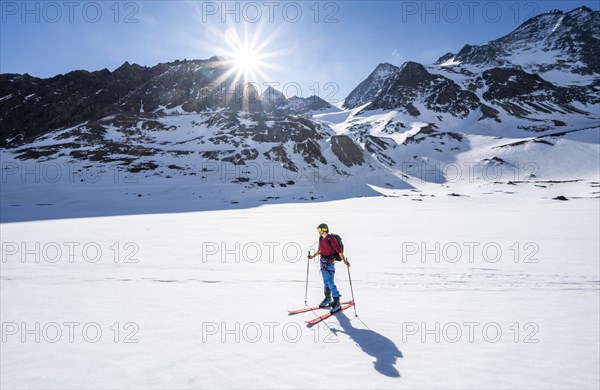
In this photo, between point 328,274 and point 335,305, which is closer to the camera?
point 335,305

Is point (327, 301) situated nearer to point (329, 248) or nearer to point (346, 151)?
point (329, 248)

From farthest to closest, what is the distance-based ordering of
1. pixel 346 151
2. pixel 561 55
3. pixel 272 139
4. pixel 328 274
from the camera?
1. pixel 561 55
2. pixel 346 151
3. pixel 272 139
4. pixel 328 274

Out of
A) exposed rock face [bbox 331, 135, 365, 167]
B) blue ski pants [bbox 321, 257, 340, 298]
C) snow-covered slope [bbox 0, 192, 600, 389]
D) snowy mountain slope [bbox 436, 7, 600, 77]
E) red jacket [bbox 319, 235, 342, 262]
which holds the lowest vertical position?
snow-covered slope [bbox 0, 192, 600, 389]

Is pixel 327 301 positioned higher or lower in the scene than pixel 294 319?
higher

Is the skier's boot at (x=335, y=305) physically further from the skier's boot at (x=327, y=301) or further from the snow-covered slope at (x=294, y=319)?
the snow-covered slope at (x=294, y=319)

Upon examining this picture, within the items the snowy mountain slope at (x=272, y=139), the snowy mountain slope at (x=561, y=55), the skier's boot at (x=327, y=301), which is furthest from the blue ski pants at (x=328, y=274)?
the snowy mountain slope at (x=561, y=55)

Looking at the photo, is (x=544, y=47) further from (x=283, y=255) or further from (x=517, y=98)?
(x=283, y=255)

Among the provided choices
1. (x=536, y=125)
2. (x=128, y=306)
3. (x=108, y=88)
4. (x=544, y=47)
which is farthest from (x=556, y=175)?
(x=544, y=47)

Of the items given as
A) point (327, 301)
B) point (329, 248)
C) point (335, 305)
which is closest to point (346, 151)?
point (329, 248)

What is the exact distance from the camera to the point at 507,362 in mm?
5375

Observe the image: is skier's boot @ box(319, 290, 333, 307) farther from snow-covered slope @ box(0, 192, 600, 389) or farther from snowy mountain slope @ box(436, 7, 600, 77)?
snowy mountain slope @ box(436, 7, 600, 77)

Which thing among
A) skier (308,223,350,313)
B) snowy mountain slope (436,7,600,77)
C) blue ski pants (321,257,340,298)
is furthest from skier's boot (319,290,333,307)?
snowy mountain slope (436,7,600,77)

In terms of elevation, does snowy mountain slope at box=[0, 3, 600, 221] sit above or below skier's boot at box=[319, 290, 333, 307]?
above

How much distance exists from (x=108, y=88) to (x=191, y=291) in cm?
14720
